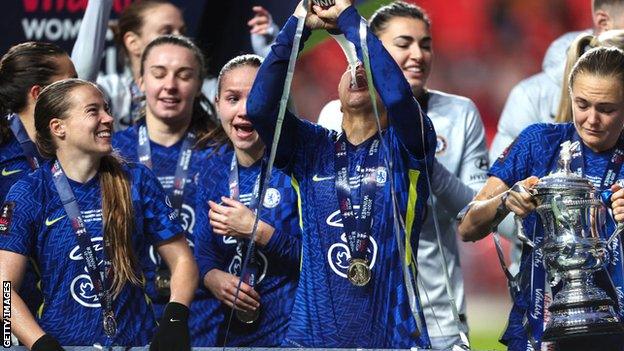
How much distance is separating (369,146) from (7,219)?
3.94 feet

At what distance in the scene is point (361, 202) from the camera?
500cm

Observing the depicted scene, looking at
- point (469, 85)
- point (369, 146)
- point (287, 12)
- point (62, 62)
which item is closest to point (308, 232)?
point (369, 146)

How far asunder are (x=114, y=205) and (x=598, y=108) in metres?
1.61

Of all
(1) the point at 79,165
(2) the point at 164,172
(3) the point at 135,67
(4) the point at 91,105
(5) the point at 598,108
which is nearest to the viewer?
(5) the point at 598,108

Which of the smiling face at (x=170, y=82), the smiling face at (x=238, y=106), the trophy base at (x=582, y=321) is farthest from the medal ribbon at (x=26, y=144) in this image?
the trophy base at (x=582, y=321)

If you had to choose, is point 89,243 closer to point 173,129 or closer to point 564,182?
point 173,129

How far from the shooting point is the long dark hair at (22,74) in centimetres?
597

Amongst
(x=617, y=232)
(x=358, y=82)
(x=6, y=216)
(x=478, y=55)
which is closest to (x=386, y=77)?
(x=358, y=82)

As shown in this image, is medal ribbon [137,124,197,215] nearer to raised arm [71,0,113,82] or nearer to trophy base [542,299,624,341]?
raised arm [71,0,113,82]

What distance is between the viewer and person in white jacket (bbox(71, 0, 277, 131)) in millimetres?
6695

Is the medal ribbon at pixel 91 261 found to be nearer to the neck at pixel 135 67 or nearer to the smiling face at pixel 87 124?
the smiling face at pixel 87 124

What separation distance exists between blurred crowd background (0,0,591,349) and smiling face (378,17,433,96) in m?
1.99

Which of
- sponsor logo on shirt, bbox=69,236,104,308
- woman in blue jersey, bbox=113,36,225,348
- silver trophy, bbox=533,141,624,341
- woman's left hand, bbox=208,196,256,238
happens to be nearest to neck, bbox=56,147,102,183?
sponsor logo on shirt, bbox=69,236,104,308

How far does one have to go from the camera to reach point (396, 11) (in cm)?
643
